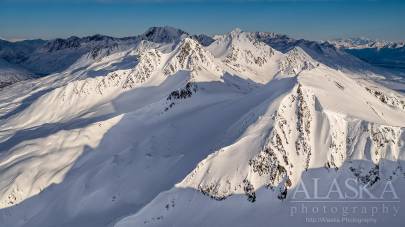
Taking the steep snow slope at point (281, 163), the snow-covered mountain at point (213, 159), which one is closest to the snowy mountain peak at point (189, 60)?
the snow-covered mountain at point (213, 159)

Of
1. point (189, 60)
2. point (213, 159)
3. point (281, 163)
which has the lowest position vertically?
point (189, 60)

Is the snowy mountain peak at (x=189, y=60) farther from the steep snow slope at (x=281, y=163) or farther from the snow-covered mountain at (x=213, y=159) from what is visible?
the steep snow slope at (x=281, y=163)

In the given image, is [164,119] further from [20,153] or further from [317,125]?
[317,125]

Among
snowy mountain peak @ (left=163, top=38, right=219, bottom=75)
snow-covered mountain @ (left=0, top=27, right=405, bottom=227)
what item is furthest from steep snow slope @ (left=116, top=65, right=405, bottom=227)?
snowy mountain peak @ (left=163, top=38, right=219, bottom=75)

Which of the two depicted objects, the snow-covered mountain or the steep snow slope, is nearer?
the steep snow slope

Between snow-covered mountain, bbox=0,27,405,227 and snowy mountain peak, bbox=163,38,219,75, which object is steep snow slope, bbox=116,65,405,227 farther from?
snowy mountain peak, bbox=163,38,219,75

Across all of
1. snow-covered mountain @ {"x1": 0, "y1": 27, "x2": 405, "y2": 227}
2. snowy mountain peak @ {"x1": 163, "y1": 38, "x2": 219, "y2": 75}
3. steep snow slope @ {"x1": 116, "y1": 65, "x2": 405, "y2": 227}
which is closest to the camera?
steep snow slope @ {"x1": 116, "y1": 65, "x2": 405, "y2": 227}

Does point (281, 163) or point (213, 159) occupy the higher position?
point (281, 163)

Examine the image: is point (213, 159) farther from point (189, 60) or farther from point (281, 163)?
point (189, 60)

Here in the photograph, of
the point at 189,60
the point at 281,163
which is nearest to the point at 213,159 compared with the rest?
the point at 281,163

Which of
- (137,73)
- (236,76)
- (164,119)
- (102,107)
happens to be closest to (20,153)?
(164,119)

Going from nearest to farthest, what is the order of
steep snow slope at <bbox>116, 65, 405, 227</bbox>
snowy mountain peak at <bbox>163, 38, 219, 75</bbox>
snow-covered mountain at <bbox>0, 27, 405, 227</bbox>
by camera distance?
steep snow slope at <bbox>116, 65, 405, 227</bbox> → snow-covered mountain at <bbox>0, 27, 405, 227</bbox> → snowy mountain peak at <bbox>163, 38, 219, 75</bbox>
